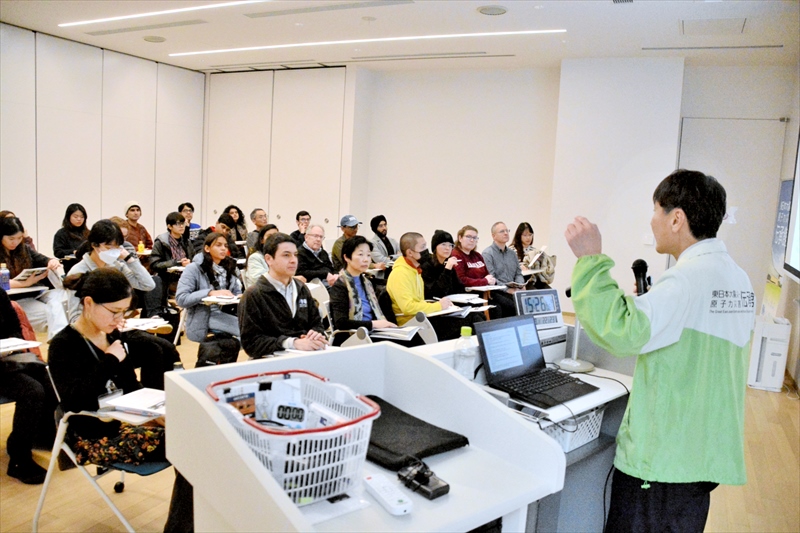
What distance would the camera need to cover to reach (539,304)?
2.75 m

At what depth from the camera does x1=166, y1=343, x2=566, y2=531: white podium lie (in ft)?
4.38

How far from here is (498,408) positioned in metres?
1.73

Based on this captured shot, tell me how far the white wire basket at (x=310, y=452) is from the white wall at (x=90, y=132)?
8.70 metres

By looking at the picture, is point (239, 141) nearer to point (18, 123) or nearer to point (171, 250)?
point (18, 123)

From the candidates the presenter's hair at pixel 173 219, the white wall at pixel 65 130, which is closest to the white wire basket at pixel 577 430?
the presenter's hair at pixel 173 219

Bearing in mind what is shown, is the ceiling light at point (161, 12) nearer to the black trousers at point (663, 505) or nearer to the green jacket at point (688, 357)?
the green jacket at point (688, 357)

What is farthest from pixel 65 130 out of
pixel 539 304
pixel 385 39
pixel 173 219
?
pixel 539 304

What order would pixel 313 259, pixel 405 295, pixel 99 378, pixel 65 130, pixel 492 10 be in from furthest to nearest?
pixel 65 130 < pixel 313 259 < pixel 492 10 < pixel 405 295 < pixel 99 378

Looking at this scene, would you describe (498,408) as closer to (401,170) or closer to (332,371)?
(332,371)

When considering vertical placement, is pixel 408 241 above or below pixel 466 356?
above

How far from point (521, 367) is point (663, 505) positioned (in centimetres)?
69

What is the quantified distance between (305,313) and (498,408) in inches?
84.4

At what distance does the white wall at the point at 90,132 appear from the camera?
853 cm

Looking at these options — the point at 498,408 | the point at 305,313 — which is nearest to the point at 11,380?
the point at 305,313
